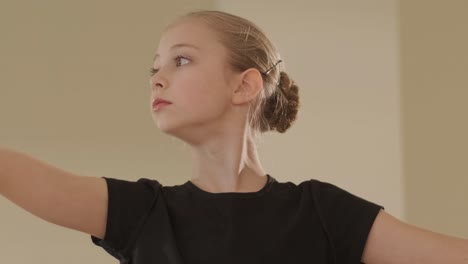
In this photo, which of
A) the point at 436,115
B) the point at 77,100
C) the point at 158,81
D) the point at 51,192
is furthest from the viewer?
the point at 436,115

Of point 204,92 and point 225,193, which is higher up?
point 204,92

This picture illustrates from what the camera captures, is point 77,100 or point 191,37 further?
point 77,100

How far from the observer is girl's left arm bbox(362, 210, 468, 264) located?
981 mm

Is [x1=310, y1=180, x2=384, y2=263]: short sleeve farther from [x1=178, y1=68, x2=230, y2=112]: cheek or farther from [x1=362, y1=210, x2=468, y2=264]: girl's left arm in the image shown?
[x1=178, y1=68, x2=230, y2=112]: cheek

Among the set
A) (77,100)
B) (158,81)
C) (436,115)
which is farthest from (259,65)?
(436,115)

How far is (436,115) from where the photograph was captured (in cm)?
187

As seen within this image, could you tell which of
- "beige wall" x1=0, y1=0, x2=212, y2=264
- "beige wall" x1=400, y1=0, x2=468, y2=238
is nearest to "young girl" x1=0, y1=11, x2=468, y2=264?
"beige wall" x1=0, y1=0, x2=212, y2=264

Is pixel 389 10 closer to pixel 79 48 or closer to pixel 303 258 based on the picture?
pixel 79 48

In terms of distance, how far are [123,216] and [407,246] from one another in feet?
1.22

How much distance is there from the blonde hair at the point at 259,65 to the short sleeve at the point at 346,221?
0.15 meters

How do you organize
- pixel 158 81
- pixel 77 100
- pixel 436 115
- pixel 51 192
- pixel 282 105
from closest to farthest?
1. pixel 51 192
2. pixel 158 81
3. pixel 282 105
4. pixel 77 100
5. pixel 436 115

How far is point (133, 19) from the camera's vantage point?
1762 millimetres

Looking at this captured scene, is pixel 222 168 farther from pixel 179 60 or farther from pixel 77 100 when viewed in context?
pixel 77 100

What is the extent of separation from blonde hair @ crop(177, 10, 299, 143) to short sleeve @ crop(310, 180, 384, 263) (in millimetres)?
149
